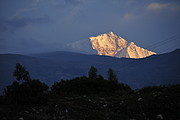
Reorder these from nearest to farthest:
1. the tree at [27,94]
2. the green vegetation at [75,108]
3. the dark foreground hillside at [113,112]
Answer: the dark foreground hillside at [113,112] → the green vegetation at [75,108] → the tree at [27,94]

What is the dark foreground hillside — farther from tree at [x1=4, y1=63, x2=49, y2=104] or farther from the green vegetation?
tree at [x1=4, y1=63, x2=49, y2=104]

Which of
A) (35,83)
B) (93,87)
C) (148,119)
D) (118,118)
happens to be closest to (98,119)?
(118,118)

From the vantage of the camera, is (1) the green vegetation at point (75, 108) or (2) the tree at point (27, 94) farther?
(2) the tree at point (27, 94)

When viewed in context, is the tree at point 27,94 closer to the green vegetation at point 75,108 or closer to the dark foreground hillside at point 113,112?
the green vegetation at point 75,108

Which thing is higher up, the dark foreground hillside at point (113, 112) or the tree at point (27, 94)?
the tree at point (27, 94)

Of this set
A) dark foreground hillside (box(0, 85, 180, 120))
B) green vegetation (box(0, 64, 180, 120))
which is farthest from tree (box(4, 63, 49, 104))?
dark foreground hillside (box(0, 85, 180, 120))

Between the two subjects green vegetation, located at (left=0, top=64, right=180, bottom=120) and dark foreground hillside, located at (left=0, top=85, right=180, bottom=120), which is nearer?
dark foreground hillside, located at (left=0, top=85, right=180, bottom=120)

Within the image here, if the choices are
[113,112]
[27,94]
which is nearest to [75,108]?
[113,112]

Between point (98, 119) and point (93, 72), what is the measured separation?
63.1 meters

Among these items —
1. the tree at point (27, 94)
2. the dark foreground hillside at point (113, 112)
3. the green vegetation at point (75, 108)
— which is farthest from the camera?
the tree at point (27, 94)

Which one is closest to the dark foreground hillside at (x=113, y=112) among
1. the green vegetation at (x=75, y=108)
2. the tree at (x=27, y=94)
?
the green vegetation at (x=75, y=108)

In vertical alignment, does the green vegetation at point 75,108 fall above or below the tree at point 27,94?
below

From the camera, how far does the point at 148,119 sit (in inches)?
367

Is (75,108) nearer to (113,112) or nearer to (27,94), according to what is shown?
(113,112)
